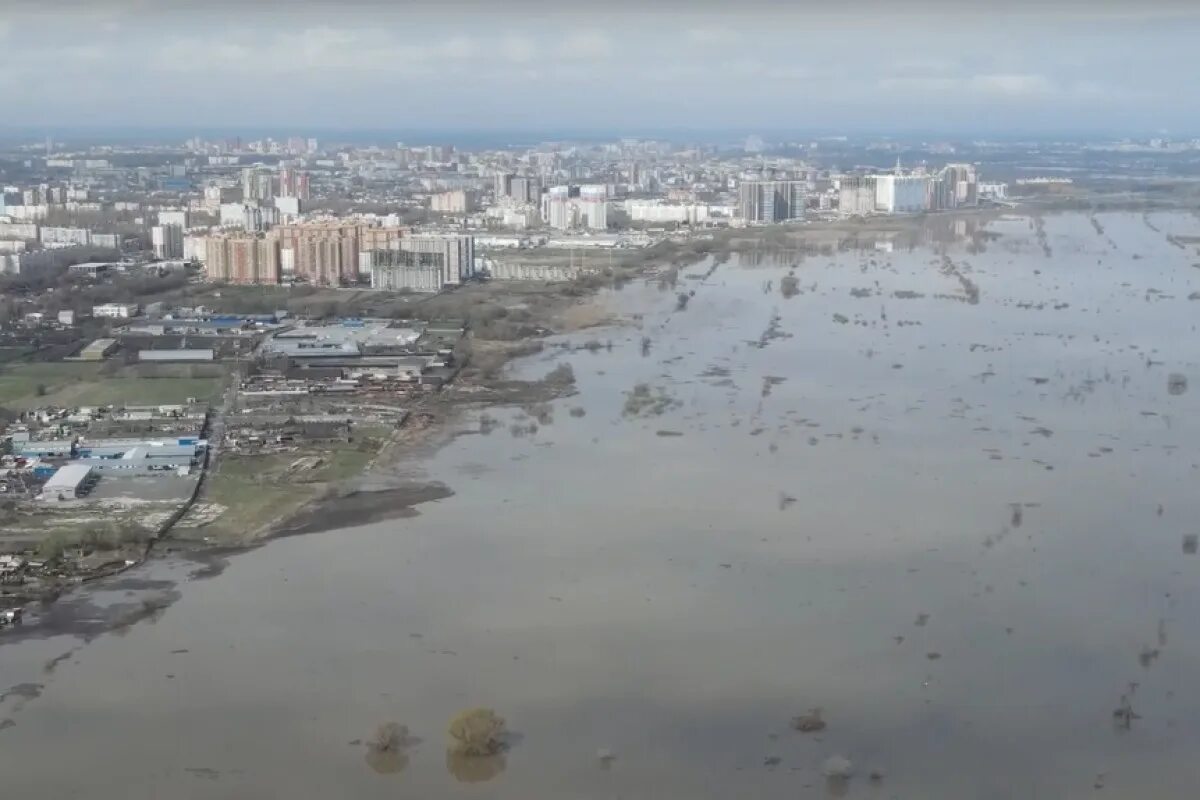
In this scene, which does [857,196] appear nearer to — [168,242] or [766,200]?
[766,200]

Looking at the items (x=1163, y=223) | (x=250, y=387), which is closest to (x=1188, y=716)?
(x=250, y=387)

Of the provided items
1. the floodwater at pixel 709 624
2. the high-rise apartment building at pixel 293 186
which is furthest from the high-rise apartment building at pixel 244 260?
the high-rise apartment building at pixel 293 186

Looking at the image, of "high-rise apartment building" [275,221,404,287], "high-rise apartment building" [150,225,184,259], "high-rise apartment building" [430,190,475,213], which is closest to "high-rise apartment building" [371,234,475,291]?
"high-rise apartment building" [275,221,404,287]

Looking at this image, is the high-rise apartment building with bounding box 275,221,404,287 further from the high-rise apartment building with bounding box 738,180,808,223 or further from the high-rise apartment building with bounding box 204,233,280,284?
the high-rise apartment building with bounding box 738,180,808,223

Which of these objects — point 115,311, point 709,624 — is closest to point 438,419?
point 709,624

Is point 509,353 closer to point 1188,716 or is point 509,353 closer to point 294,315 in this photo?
point 294,315

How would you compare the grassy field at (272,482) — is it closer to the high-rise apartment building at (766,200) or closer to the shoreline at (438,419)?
the shoreline at (438,419)

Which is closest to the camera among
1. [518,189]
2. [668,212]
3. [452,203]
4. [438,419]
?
[438,419]
